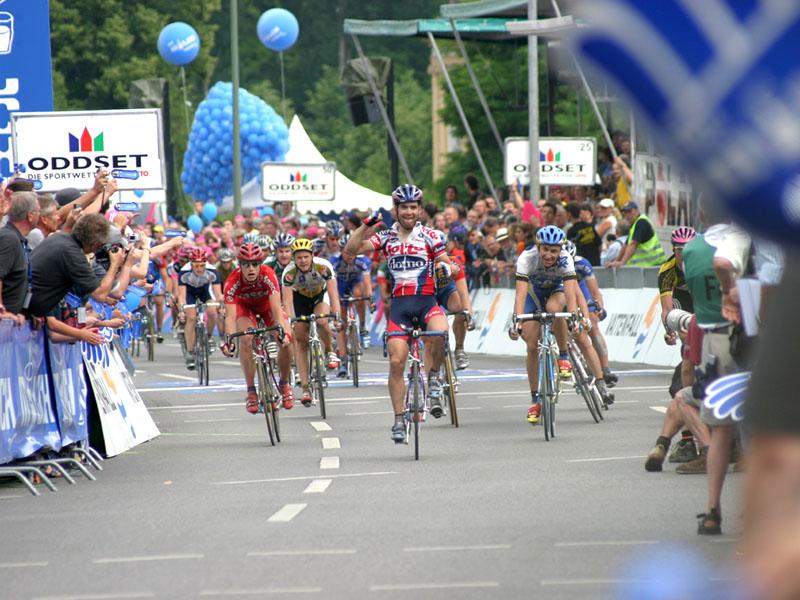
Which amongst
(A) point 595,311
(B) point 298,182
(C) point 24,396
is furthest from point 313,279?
(B) point 298,182

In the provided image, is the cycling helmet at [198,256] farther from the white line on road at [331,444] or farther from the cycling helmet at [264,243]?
the white line on road at [331,444]

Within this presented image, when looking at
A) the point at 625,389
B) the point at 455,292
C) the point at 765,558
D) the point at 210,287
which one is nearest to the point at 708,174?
the point at 765,558

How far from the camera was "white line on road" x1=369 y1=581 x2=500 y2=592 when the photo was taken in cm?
742

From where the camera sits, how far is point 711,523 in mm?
9055

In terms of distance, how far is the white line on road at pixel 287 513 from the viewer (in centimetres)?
1030

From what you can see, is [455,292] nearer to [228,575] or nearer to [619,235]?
[619,235]

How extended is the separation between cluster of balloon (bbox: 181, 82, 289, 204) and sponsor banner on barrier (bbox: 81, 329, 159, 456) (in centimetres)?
4303

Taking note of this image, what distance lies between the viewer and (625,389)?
69.9 feet

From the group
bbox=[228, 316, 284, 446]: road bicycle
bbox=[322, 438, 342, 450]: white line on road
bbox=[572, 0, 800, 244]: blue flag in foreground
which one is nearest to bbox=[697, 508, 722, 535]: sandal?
bbox=[322, 438, 342, 450]: white line on road

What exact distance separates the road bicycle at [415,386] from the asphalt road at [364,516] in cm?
30

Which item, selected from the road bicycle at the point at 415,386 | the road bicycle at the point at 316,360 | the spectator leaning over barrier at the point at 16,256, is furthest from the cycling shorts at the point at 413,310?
the road bicycle at the point at 316,360

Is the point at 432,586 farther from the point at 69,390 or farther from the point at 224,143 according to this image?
the point at 224,143

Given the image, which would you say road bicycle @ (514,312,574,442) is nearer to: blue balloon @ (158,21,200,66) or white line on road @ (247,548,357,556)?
white line on road @ (247,548,357,556)

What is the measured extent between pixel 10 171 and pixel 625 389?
8484mm
